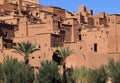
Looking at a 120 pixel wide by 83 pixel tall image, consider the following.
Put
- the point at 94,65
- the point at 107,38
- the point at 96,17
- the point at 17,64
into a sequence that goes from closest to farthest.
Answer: the point at 17,64 < the point at 94,65 < the point at 107,38 < the point at 96,17

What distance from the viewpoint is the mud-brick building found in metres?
37.1

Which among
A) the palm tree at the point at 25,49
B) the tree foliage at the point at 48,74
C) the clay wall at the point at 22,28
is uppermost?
the clay wall at the point at 22,28

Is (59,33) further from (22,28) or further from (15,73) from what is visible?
(15,73)

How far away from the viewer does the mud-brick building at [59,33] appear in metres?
37.1

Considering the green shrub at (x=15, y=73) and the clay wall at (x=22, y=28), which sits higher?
the clay wall at (x=22, y=28)

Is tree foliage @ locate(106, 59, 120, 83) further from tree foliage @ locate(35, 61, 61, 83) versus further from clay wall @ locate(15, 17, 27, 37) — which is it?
clay wall @ locate(15, 17, 27, 37)

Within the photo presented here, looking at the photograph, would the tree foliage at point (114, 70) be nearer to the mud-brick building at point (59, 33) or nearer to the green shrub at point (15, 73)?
the mud-brick building at point (59, 33)

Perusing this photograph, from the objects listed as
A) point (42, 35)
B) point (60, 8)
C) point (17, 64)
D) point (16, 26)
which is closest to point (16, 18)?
point (16, 26)

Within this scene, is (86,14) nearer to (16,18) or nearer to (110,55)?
(16,18)

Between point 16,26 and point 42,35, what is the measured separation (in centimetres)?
418

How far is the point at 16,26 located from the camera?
43.0m

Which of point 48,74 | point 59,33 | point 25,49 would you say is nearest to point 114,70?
point 48,74

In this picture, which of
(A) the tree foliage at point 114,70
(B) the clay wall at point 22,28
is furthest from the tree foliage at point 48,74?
A: (B) the clay wall at point 22,28

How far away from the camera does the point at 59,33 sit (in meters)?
41.7
